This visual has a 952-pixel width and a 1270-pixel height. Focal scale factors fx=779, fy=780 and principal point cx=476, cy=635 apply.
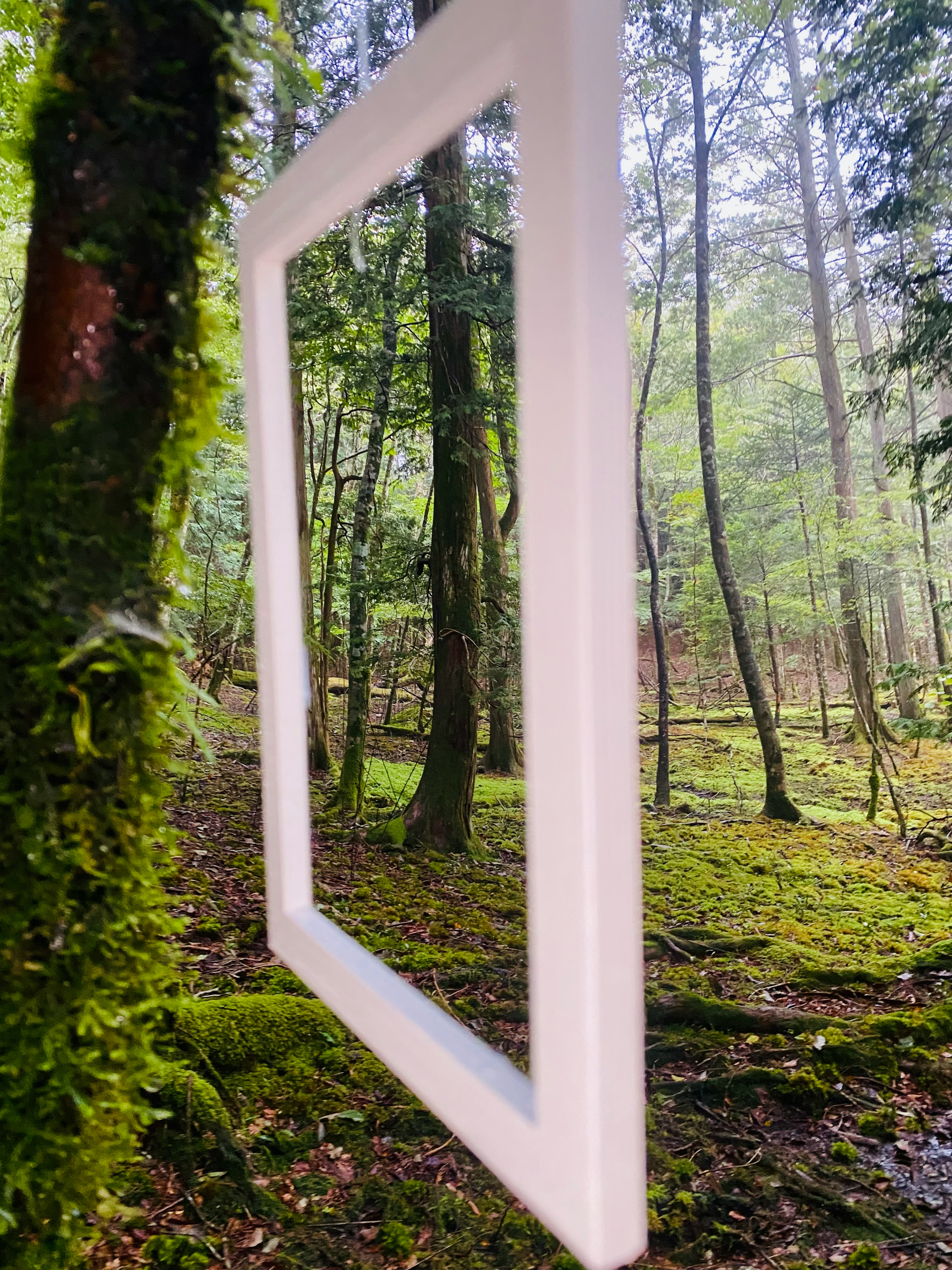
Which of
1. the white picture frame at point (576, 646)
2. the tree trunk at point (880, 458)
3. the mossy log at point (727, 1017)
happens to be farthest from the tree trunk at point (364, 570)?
the tree trunk at point (880, 458)

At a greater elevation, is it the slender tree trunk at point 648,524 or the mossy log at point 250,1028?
the slender tree trunk at point 648,524

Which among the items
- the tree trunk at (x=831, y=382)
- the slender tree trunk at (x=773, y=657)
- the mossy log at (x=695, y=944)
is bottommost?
the mossy log at (x=695, y=944)

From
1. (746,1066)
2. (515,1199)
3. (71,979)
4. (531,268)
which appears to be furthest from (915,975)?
(531,268)

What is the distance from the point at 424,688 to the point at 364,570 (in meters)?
0.66

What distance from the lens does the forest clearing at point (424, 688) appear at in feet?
2.00

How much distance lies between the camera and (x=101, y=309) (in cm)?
99

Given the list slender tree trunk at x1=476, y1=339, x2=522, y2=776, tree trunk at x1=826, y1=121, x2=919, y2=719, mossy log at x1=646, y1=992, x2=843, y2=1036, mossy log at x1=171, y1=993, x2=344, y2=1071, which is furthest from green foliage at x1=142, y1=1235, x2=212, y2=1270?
tree trunk at x1=826, y1=121, x2=919, y2=719

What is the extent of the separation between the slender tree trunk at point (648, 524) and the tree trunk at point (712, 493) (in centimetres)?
28

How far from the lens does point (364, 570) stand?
12.8ft

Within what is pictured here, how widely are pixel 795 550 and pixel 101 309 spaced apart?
6.93 meters

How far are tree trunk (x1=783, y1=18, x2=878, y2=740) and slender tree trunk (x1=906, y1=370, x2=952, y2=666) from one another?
51 centimetres

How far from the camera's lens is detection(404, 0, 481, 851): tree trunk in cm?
348

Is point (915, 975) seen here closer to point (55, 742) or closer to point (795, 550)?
point (55, 742)

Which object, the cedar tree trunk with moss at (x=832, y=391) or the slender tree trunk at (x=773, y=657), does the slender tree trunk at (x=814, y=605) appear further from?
the slender tree trunk at (x=773, y=657)
